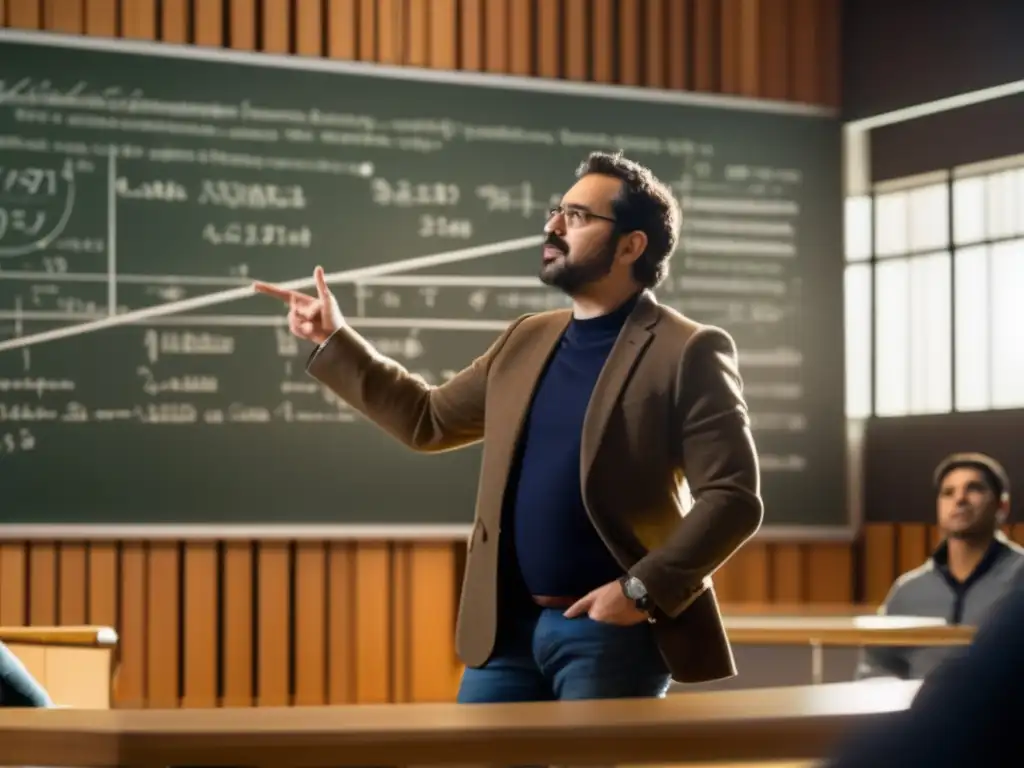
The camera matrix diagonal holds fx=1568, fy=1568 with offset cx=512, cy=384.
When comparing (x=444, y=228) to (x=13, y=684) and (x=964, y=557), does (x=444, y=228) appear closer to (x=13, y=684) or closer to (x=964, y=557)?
(x=964, y=557)

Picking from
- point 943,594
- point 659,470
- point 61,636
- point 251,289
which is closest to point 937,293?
point 943,594

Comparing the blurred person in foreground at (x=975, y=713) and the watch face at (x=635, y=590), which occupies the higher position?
the blurred person in foreground at (x=975, y=713)

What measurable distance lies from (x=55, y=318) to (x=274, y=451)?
0.87 metres

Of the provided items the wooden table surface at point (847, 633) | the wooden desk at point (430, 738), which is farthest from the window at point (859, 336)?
the wooden desk at point (430, 738)

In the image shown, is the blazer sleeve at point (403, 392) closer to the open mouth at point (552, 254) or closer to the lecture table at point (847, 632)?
the open mouth at point (552, 254)

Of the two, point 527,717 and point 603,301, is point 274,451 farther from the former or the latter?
point 527,717

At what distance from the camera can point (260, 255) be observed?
18.1ft

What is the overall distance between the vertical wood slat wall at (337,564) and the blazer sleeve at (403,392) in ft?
9.08

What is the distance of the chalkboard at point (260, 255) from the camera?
5.23 m

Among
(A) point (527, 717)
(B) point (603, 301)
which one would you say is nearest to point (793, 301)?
(B) point (603, 301)

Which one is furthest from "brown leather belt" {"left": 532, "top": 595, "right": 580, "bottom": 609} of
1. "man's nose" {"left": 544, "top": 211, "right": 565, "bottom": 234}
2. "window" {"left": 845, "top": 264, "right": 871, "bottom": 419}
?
"window" {"left": 845, "top": 264, "right": 871, "bottom": 419}

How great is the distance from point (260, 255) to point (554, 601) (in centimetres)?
329

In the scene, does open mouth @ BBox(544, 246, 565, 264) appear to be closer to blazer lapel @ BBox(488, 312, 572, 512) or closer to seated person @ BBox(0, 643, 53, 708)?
blazer lapel @ BBox(488, 312, 572, 512)

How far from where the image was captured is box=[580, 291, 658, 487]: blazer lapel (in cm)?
248
